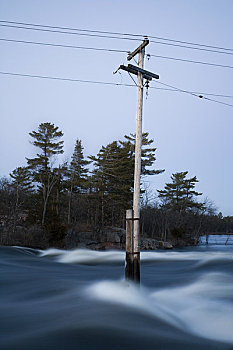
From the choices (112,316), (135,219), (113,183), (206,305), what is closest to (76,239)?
(113,183)

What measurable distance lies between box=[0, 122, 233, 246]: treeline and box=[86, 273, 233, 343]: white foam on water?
18.6 metres

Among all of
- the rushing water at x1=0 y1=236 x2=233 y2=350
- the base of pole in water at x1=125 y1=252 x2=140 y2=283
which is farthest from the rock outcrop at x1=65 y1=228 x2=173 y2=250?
the base of pole in water at x1=125 y1=252 x2=140 y2=283

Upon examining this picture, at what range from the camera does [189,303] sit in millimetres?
7215

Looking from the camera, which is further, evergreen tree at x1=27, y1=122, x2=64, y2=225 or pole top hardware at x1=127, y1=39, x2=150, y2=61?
evergreen tree at x1=27, y1=122, x2=64, y2=225

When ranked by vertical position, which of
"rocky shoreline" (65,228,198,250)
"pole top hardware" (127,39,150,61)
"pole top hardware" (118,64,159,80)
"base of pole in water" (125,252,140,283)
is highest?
"pole top hardware" (127,39,150,61)

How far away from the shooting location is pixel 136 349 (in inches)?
160

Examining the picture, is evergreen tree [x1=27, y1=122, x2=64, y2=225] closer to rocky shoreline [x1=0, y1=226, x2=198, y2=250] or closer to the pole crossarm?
rocky shoreline [x1=0, y1=226, x2=198, y2=250]

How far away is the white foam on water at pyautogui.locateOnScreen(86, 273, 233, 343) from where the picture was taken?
528cm

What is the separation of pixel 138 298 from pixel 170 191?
60.2 m

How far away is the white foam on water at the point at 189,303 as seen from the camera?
5.28 meters

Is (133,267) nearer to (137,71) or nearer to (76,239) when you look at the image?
(137,71)

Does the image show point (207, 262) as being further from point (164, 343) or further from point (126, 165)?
point (126, 165)

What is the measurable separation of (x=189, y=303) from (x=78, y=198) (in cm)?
3747

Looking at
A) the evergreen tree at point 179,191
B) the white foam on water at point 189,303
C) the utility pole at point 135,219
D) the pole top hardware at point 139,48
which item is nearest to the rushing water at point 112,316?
the white foam on water at point 189,303
